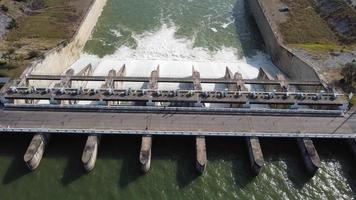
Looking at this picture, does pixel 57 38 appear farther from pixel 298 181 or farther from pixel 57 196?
pixel 298 181

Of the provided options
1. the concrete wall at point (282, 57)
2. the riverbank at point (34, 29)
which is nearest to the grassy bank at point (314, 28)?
the concrete wall at point (282, 57)

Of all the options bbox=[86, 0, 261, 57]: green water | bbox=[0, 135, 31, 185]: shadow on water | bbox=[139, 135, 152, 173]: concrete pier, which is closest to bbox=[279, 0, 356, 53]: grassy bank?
bbox=[86, 0, 261, 57]: green water

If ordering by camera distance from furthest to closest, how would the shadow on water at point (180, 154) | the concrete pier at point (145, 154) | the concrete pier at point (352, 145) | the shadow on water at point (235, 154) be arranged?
the concrete pier at point (352, 145) < the shadow on water at point (235, 154) < the shadow on water at point (180, 154) < the concrete pier at point (145, 154)

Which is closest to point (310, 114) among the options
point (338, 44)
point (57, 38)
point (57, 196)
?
point (338, 44)

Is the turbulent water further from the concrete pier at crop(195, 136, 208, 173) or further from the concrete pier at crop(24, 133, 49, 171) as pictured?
the concrete pier at crop(195, 136, 208, 173)

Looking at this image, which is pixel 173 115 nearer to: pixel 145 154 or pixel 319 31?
pixel 145 154

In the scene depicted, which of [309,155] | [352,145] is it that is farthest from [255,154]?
[352,145]

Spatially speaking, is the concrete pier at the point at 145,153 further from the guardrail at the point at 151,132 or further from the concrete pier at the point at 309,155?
the concrete pier at the point at 309,155
